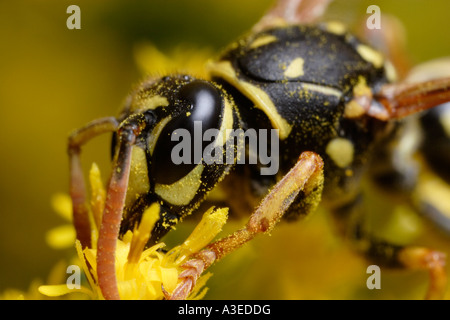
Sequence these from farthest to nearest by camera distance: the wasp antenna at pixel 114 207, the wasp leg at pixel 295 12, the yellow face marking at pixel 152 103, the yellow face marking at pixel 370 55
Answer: the wasp leg at pixel 295 12 → the yellow face marking at pixel 370 55 → the yellow face marking at pixel 152 103 → the wasp antenna at pixel 114 207

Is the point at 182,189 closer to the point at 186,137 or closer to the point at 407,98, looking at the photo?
the point at 186,137

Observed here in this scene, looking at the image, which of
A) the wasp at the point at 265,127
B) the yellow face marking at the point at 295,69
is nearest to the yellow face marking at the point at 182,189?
the wasp at the point at 265,127

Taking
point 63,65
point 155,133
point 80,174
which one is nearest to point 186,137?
point 155,133

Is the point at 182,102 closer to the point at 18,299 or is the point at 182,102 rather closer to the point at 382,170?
the point at 18,299

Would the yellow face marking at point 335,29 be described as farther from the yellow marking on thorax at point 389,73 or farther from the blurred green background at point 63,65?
the blurred green background at point 63,65

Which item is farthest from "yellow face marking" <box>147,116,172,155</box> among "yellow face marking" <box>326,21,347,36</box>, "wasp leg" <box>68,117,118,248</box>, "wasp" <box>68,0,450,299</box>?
"yellow face marking" <box>326,21,347,36</box>

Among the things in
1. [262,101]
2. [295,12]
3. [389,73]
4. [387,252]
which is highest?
[295,12]
